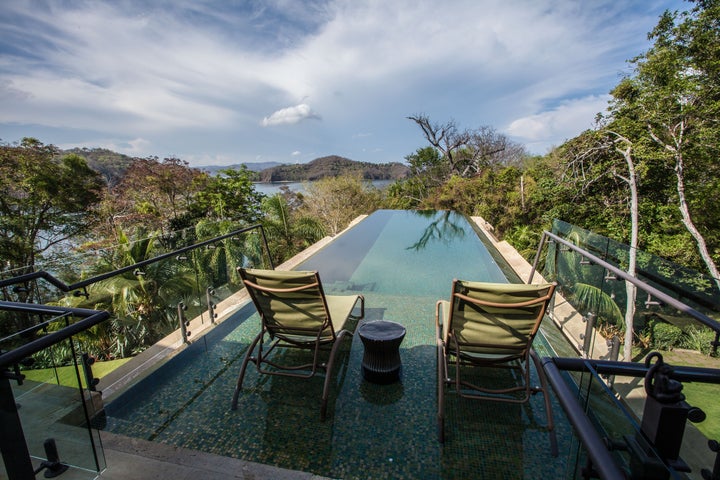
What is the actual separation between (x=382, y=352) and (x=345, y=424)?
1.81ft

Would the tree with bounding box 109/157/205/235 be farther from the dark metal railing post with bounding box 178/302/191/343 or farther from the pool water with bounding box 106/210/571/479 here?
the pool water with bounding box 106/210/571/479

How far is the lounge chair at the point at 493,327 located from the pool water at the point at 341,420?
0.15 m

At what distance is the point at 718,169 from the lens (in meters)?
10.7

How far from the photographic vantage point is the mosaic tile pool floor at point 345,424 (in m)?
1.83

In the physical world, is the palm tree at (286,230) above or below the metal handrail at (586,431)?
below

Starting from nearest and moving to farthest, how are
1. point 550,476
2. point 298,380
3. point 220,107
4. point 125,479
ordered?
1. point 125,479
2. point 550,476
3. point 298,380
4. point 220,107

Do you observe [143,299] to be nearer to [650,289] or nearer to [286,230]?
[650,289]

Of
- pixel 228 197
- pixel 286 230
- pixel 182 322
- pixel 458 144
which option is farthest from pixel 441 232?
pixel 458 144

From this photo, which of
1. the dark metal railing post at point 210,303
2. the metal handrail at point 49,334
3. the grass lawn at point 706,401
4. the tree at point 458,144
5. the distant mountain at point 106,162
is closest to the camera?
the grass lawn at point 706,401

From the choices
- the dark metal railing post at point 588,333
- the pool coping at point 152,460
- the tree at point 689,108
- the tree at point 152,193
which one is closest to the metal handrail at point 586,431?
the pool coping at point 152,460

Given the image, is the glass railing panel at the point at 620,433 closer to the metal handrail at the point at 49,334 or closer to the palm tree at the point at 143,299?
the metal handrail at the point at 49,334

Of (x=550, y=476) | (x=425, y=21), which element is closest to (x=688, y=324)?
(x=550, y=476)

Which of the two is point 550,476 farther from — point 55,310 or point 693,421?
point 55,310

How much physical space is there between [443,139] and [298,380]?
24766 millimetres
